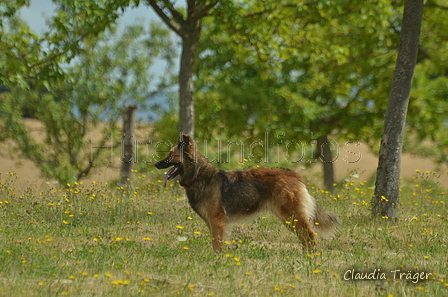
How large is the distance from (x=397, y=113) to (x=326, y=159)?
9.79 metres

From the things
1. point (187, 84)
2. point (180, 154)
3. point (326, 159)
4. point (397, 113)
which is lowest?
point (326, 159)

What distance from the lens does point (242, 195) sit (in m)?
7.99

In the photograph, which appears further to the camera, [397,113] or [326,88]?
[326,88]

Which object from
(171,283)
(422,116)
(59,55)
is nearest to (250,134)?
(422,116)

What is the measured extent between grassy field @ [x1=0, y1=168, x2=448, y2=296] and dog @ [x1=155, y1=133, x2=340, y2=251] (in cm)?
Answer: 36

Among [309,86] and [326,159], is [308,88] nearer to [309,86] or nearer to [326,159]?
[309,86]

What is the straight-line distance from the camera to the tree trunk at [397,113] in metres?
9.86

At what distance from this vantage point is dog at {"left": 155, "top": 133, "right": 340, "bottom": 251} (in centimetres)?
783

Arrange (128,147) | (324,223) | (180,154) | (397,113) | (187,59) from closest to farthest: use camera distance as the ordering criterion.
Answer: (180,154) < (324,223) < (397,113) < (187,59) < (128,147)

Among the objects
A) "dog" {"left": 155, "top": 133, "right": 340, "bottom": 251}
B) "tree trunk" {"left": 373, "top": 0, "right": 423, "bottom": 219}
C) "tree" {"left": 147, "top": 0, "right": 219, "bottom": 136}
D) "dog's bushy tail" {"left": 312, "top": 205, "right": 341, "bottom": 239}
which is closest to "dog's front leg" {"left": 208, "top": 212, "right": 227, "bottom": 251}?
"dog" {"left": 155, "top": 133, "right": 340, "bottom": 251}

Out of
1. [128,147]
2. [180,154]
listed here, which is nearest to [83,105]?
[128,147]

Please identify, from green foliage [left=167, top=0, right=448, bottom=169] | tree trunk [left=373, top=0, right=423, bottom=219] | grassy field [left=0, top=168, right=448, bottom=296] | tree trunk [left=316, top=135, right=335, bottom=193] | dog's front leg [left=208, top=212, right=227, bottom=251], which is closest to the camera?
grassy field [left=0, top=168, right=448, bottom=296]

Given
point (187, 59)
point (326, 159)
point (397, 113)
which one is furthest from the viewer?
point (326, 159)

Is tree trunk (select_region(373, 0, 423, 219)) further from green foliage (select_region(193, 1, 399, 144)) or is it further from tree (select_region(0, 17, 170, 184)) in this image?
tree (select_region(0, 17, 170, 184))
